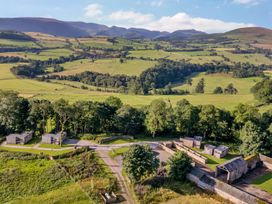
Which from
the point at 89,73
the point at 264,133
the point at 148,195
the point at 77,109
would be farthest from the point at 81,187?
the point at 89,73

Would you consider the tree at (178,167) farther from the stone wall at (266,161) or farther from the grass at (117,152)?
the stone wall at (266,161)

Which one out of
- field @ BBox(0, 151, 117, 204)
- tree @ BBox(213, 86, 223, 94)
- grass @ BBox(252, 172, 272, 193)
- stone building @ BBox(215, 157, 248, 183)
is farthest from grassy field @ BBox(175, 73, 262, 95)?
field @ BBox(0, 151, 117, 204)

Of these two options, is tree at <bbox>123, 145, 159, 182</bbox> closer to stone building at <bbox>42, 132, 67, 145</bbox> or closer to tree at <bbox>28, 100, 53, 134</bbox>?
stone building at <bbox>42, 132, 67, 145</bbox>

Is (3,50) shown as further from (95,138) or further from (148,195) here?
(148,195)

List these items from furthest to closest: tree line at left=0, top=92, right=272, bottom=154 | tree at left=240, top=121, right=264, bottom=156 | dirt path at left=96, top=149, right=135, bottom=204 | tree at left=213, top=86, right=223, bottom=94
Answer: tree at left=213, top=86, right=223, bottom=94 → tree line at left=0, top=92, right=272, bottom=154 → tree at left=240, top=121, right=264, bottom=156 → dirt path at left=96, top=149, right=135, bottom=204

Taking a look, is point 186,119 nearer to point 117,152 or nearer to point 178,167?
point 117,152
